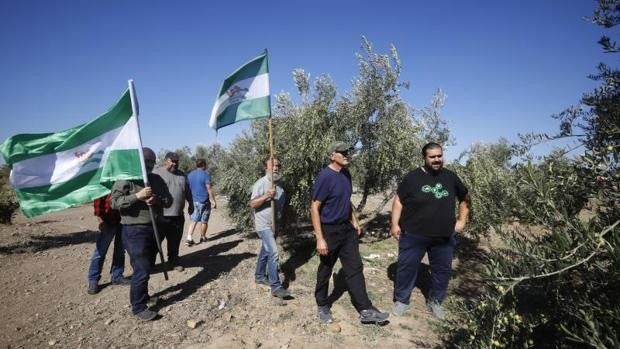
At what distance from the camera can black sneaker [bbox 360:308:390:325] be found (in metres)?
4.64

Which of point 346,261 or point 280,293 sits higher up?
point 346,261

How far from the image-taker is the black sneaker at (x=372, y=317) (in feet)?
15.2

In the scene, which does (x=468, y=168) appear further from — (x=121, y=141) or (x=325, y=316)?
(x=121, y=141)

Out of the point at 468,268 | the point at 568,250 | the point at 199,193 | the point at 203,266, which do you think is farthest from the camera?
the point at 199,193

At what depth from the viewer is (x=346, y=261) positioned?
477 cm

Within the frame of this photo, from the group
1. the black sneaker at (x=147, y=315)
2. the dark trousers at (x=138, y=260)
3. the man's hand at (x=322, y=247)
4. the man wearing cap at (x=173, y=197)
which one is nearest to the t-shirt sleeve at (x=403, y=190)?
the man's hand at (x=322, y=247)

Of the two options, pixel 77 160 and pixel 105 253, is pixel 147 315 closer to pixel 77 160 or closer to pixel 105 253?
pixel 105 253

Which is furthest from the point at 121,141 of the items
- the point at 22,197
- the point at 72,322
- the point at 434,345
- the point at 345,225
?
the point at 434,345

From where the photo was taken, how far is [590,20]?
9.35ft

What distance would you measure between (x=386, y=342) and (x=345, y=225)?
1484mm

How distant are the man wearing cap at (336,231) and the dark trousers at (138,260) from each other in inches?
90.1

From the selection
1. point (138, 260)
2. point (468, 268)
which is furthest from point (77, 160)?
point (468, 268)

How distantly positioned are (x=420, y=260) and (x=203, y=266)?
4.55 metres

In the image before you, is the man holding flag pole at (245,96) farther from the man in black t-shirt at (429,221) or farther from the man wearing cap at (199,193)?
the man wearing cap at (199,193)
